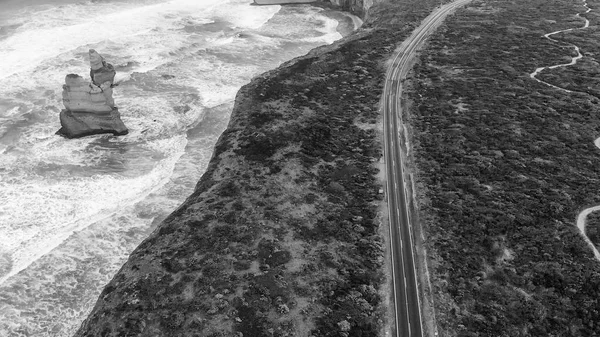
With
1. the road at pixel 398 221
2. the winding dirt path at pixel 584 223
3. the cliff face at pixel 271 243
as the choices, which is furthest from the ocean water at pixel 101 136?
the winding dirt path at pixel 584 223

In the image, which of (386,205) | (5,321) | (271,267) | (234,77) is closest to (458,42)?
(234,77)

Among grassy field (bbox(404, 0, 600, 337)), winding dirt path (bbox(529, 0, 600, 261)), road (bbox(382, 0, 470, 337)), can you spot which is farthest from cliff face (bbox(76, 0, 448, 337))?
winding dirt path (bbox(529, 0, 600, 261))

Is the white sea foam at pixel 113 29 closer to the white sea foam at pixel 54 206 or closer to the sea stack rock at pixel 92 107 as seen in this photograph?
the sea stack rock at pixel 92 107

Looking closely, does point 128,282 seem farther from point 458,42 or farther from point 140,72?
point 458,42

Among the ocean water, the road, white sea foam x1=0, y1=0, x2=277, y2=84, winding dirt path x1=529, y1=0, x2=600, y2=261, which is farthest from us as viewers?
white sea foam x1=0, y1=0, x2=277, y2=84

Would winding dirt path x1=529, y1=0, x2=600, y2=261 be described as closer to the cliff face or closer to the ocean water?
the cliff face
